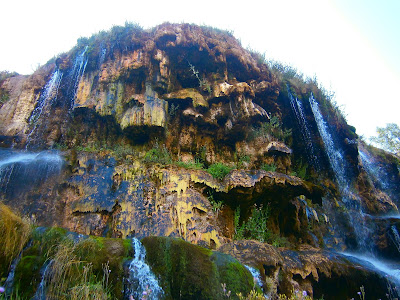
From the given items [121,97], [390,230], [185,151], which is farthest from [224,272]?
[390,230]

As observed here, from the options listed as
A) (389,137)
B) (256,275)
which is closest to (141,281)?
(256,275)

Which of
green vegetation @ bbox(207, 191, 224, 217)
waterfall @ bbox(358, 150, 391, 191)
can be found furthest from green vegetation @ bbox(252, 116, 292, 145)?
waterfall @ bbox(358, 150, 391, 191)

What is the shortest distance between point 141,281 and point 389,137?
943 inches

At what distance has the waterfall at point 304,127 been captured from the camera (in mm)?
12445

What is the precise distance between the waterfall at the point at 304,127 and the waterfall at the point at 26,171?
Answer: 10.1 meters

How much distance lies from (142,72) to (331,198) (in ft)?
33.3

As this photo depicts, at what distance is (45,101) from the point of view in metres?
12.0

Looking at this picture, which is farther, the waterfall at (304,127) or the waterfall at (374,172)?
the waterfall at (374,172)

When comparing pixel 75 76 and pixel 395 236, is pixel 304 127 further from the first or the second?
pixel 75 76

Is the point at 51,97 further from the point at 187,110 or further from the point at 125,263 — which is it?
the point at 125,263

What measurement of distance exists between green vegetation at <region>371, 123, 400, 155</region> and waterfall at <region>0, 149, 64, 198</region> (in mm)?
23202

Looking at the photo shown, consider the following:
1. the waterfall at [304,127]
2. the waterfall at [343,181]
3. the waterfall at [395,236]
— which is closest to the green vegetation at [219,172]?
the waterfall at [304,127]

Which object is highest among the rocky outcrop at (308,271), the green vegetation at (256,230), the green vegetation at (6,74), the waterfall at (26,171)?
the green vegetation at (6,74)

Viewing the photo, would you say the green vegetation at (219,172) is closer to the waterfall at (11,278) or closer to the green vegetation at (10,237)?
the green vegetation at (10,237)
